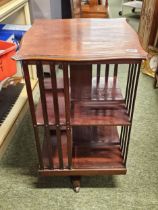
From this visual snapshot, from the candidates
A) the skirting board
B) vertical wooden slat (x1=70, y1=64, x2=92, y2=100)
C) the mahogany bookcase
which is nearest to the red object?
the mahogany bookcase

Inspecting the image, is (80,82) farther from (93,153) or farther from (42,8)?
(42,8)

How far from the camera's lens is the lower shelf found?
1.20 meters

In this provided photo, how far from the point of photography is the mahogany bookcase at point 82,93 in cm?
88

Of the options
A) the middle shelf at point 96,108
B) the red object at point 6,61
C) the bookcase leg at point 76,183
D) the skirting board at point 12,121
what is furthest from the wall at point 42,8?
the bookcase leg at point 76,183

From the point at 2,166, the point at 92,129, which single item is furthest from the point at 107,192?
the point at 2,166

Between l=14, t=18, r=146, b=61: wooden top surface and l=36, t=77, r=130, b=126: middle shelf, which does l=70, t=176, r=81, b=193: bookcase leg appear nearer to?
l=36, t=77, r=130, b=126: middle shelf

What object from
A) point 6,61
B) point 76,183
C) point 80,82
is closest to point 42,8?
point 6,61

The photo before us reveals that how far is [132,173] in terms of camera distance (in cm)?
139

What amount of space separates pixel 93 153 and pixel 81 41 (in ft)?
2.13

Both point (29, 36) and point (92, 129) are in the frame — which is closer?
point (29, 36)

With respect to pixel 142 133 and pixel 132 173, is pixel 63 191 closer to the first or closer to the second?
pixel 132 173

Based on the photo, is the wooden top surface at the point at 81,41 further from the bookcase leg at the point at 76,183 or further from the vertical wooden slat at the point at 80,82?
the bookcase leg at the point at 76,183

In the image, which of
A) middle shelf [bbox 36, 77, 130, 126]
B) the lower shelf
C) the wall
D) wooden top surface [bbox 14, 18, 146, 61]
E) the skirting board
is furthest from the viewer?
the wall

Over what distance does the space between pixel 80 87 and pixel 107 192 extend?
2.09 ft
